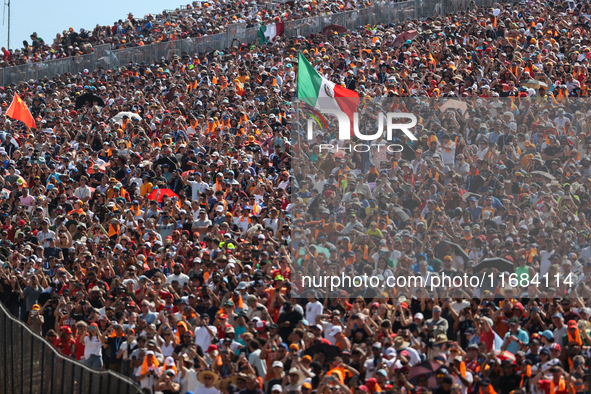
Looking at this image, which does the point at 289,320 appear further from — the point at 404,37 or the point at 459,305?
the point at 404,37

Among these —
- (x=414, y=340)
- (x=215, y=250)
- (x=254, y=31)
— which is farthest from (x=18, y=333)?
(x=254, y=31)

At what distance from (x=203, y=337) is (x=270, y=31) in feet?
81.6

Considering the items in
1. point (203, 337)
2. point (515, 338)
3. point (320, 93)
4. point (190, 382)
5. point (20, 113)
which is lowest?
point (190, 382)

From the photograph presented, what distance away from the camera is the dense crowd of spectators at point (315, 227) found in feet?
A: 43.8

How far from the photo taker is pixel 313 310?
14758 millimetres

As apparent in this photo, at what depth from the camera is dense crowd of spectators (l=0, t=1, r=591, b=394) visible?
13.4m

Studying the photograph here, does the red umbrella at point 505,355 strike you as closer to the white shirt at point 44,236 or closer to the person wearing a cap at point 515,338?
the person wearing a cap at point 515,338

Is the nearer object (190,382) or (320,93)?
(190,382)

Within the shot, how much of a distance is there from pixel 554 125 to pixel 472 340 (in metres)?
9.53

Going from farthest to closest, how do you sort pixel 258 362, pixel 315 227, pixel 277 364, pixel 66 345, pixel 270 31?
pixel 270 31, pixel 315 227, pixel 66 345, pixel 258 362, pixel 277 364

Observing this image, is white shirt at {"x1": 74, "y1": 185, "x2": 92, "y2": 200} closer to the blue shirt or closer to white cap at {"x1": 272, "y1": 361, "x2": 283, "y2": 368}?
white cap at {"x1": 272, "y1": 361, "x2": 283, "y2": 368}

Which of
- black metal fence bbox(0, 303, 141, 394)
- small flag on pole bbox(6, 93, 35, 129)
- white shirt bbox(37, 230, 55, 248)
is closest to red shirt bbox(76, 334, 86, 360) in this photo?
black metal fence bbox(0, 303, 141, 394)

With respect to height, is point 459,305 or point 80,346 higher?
point 459,305

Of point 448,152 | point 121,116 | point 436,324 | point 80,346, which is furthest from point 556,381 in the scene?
point 121,116
